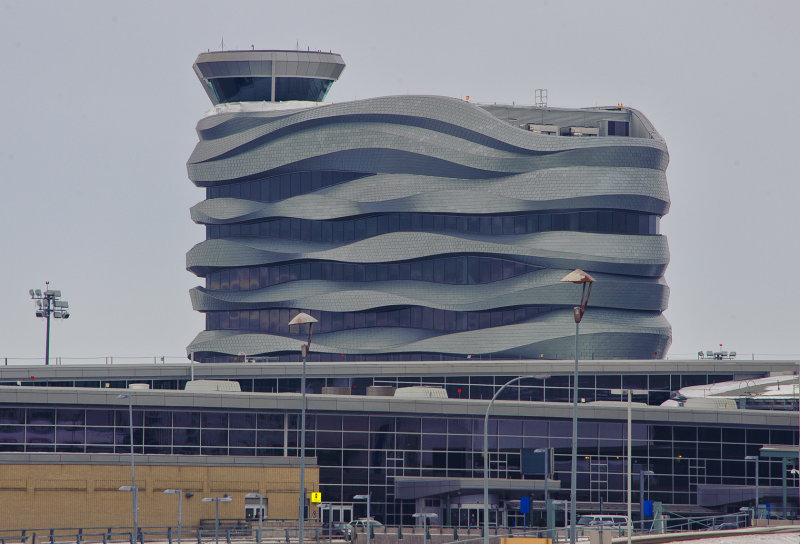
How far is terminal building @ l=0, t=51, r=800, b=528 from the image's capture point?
110562 millimetres

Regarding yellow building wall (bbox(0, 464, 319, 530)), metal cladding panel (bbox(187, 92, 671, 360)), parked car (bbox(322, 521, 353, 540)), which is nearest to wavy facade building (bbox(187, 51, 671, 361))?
metal cladding panel (bbox(187, 92, 671, 360))

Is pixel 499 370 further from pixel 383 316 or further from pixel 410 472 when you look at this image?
pixel 410 472

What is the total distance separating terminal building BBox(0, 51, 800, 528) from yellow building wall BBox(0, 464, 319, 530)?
136 inches

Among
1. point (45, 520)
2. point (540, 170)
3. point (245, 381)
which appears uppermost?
point (540, 170)

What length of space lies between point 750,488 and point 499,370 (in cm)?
2787

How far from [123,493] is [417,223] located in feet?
171

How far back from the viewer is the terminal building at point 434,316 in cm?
11056

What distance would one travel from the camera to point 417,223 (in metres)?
147

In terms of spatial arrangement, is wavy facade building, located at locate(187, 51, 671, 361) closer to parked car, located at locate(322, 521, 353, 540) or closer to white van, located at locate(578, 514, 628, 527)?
white van, located at locate(578, 514, 628, 527)

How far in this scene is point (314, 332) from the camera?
14925 cm

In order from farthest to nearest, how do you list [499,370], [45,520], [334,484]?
1. [499,370]
2. [334,484]
3. [45,520]

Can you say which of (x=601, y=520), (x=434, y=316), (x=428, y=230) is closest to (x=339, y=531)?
(x=601, y=520)

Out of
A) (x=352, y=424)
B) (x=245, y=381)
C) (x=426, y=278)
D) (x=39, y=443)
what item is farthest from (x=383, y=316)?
(x=39, y=443)

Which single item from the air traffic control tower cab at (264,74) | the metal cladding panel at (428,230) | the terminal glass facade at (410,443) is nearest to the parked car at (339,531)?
the terminal glass facade at (410,443)
